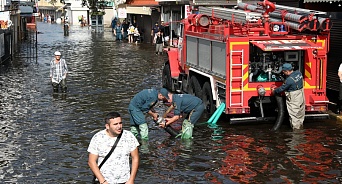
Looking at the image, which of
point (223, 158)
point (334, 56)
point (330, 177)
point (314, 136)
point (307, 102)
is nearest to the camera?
point (330, 177)

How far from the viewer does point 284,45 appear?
14266mm

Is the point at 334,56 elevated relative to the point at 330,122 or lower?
elevated

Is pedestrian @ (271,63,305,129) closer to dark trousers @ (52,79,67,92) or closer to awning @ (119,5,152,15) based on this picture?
dark trousers @ (52,79,67,92)

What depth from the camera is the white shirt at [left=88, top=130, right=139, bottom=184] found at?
24.9 ft

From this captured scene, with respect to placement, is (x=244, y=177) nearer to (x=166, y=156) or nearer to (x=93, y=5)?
(x=166, y=156)

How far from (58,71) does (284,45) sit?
28.0ft

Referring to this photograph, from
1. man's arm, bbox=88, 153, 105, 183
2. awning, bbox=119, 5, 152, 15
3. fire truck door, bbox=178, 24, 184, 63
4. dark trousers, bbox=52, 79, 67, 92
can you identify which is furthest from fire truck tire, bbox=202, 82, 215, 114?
awning, bbox=119, 5, 152, 15

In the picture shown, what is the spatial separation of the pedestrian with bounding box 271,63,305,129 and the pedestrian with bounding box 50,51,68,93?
8.13m

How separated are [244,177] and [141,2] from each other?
48.0 m

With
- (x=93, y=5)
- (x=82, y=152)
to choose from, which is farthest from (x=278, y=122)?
(x=93, y=5)

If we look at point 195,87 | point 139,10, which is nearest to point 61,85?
point 195,87

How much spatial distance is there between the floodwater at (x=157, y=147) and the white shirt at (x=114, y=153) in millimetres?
3010

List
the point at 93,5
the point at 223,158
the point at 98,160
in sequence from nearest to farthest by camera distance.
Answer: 1. the point at 98,160
2. the point at 223,158
3. the point at 93,5

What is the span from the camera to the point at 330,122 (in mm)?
15555
